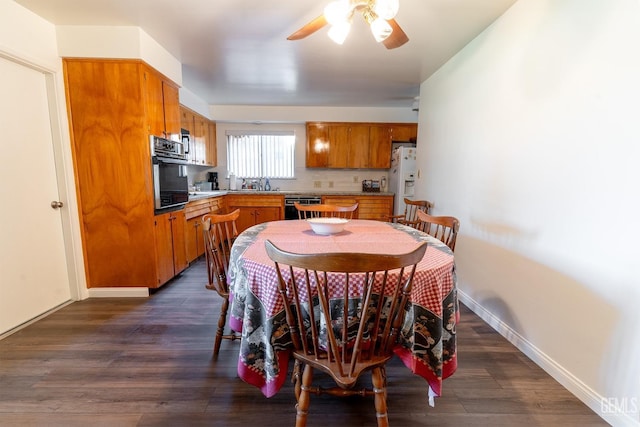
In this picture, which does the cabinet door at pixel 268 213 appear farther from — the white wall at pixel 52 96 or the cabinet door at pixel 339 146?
the white wall at pixel 52 96

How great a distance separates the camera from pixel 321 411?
1376 mm

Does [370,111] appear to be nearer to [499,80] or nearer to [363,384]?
[499,80]

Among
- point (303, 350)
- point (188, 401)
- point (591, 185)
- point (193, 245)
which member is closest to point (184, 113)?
point (193, 245)

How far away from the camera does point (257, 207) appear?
477 centimetres

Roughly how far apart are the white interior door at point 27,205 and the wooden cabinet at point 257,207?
2492mm

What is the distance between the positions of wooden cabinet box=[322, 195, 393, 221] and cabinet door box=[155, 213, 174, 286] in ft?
8.46

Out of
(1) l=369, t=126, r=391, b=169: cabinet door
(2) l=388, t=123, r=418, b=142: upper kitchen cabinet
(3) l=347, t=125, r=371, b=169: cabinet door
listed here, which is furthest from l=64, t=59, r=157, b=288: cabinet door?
(2) l=388, t=123, r=418, b=142: upper kitchen cabinet

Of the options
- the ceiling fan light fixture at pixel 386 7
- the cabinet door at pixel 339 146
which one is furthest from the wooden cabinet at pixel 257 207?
the ceiling fan light fixture at pixel 386 7

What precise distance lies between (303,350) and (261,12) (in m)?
2.23

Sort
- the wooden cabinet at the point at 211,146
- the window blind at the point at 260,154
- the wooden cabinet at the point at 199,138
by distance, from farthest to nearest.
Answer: the window blind at the point at 260,154 < the wooden cabinet at the point at 211,146 < the wooden cabinet at the point at 199,138

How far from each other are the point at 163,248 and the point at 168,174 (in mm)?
728

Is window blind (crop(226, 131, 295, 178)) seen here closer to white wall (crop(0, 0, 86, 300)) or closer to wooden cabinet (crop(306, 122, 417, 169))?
wooden cabinet (crop(306, 122, 417, 169))

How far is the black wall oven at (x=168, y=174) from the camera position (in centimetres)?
258

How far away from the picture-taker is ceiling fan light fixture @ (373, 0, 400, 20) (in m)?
1.37
